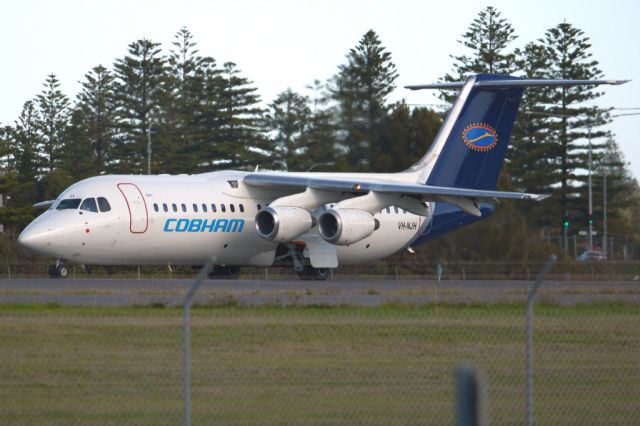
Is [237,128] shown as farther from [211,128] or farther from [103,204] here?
[103,204]

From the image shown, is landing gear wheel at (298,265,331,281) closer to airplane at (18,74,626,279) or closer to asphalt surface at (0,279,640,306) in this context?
airplane at (18,74,626,279)

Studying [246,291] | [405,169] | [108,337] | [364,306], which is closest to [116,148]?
[405,169]

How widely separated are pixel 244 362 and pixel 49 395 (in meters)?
2.61

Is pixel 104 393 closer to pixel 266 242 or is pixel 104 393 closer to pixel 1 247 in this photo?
pixel 266 242

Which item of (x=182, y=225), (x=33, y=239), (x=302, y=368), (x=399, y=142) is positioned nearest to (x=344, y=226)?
(x=182, y=225)

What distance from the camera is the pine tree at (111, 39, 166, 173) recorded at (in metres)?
75.2

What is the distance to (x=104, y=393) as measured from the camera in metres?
12.2

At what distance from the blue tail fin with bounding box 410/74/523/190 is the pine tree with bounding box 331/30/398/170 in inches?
145

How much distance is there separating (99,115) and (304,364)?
6739 centimetres

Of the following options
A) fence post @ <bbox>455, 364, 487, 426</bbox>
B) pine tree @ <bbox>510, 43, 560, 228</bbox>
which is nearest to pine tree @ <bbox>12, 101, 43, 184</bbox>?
pine tree @ <bbox>510, 43, 560, 228</bbox>

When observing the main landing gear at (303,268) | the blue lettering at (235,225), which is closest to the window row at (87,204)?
the blue lettering at (235,225)

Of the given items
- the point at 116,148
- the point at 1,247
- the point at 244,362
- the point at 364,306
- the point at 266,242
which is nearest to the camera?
the point at 244,362

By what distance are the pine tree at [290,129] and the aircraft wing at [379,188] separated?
15.4m

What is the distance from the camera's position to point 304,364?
553 inches
